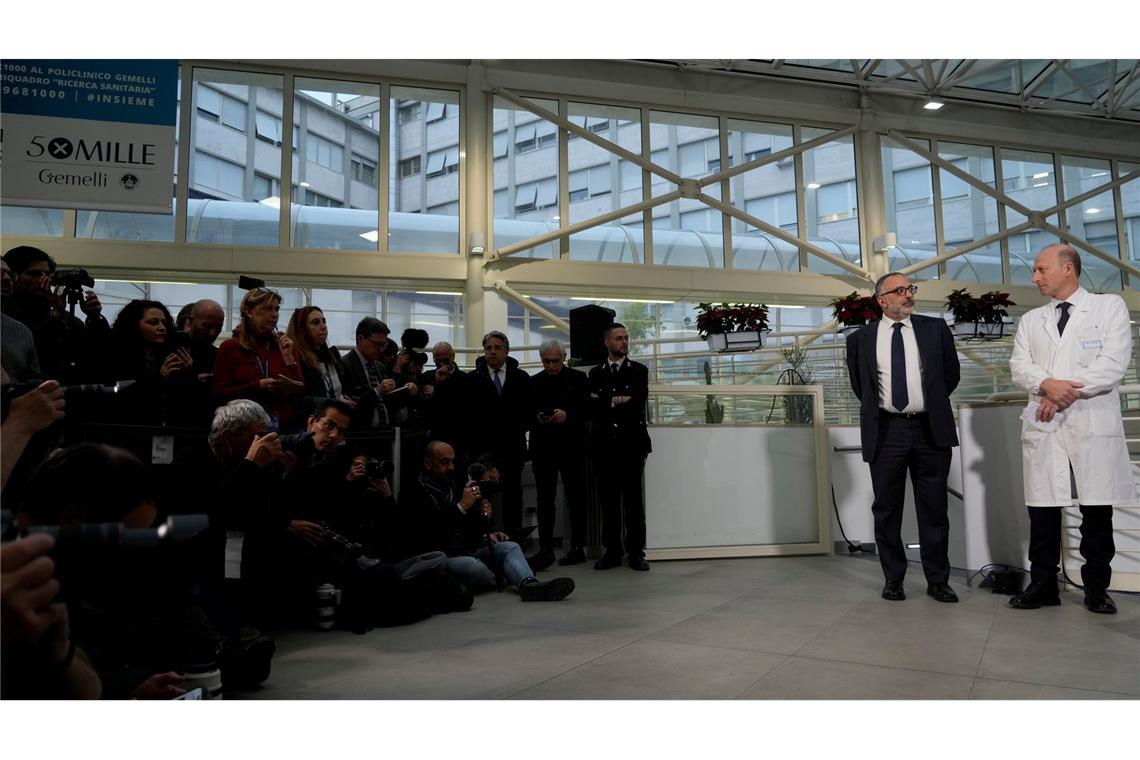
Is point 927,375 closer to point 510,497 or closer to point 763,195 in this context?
point 510,497

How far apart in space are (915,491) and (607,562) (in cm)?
187

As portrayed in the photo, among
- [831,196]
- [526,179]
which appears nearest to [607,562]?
[526,179]

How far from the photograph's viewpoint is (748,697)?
202 centimetres

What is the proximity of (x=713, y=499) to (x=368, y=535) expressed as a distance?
2583mm

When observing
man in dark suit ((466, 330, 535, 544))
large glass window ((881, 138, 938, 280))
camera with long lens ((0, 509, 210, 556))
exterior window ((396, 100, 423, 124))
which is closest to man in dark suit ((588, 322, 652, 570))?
man in dark suit ((466, 330, 535, 544))

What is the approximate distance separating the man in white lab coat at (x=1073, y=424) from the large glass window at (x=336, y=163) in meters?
7.95

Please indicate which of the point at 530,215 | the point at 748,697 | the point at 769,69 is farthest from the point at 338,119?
the point at 748,697

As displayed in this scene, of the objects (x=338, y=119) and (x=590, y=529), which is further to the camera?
(x=338, y=119)

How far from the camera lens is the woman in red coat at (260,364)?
311 cm

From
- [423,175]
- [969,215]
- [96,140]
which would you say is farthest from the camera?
[969,215]

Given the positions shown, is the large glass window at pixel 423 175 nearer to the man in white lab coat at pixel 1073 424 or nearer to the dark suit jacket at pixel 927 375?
the dark suit jacket at pixel 927 375

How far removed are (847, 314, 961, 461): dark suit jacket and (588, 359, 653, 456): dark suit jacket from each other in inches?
58.7

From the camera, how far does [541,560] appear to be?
15.7 ft

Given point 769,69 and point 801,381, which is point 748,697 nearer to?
point 801,381
